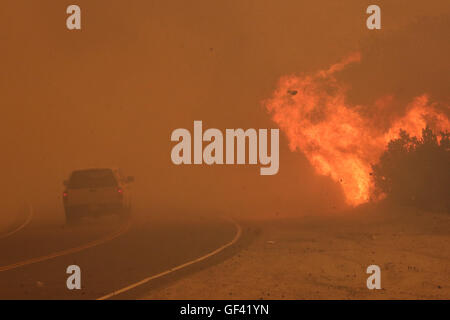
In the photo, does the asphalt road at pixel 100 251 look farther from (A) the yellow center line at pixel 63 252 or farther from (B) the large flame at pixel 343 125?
(B) the large flame at pixel 343 125

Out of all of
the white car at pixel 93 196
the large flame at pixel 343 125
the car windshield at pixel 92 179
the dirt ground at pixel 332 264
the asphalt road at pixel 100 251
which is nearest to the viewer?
the dirt ground at pixel 332 264

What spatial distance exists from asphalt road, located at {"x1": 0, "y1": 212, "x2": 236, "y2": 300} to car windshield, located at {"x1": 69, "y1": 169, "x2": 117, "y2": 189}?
1472mm

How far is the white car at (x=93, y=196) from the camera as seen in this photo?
19797 millimetres

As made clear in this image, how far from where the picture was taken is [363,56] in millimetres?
31844

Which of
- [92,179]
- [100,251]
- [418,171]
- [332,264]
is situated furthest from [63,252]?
[418,171]

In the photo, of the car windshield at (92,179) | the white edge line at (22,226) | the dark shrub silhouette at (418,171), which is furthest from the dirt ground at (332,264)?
the white edge line at (22,226)

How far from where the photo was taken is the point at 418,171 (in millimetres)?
21938

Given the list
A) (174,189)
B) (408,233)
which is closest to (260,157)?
(174,189)

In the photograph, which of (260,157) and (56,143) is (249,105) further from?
(56,143)

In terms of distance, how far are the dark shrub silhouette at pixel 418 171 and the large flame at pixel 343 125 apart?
4.49 ft

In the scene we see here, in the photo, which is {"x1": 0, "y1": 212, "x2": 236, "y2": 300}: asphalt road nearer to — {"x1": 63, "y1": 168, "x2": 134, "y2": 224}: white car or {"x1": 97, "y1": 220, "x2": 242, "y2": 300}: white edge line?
{"x1": 97, "y1": 220, "x2": 242, "y2": 300}: white edge line

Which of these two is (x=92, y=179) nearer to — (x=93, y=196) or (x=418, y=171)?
(x=93, y=196)

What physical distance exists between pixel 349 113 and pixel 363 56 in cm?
704

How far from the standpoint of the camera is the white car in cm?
1980
